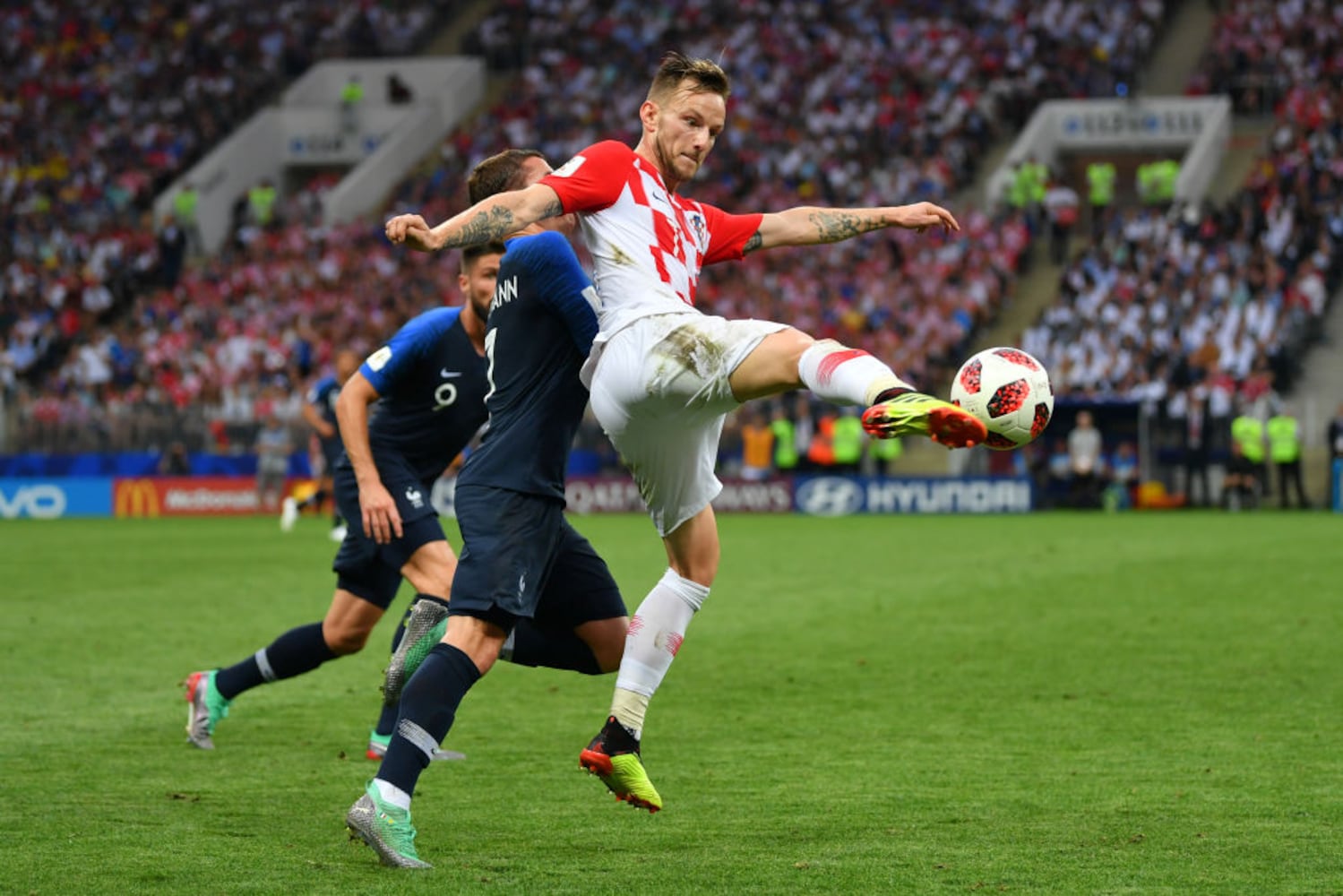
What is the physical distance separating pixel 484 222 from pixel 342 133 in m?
41.2

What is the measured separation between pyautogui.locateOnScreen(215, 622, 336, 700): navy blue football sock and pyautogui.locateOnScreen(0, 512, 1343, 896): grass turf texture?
0.96 feet

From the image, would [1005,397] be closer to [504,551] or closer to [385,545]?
[504,551]

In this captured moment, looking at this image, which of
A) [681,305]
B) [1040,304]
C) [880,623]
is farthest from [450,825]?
[1040,304]

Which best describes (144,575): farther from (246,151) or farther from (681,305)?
(246,151)

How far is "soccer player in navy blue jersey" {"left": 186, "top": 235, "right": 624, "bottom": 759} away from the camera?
7105mm

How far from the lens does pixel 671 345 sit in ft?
16.9

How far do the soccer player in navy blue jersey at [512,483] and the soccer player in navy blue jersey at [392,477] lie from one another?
4.27ft

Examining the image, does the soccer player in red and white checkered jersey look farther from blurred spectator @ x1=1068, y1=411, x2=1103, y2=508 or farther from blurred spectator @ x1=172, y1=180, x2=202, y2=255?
blurred spectator @ x1=172, y1=180, x2=202, y2=255

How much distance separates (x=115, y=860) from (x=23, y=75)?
4426 centimetres

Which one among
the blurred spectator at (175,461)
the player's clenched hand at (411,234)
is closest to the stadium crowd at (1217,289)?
the blurred spectator at (175,461)

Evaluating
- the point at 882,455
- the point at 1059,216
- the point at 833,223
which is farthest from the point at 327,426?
the point at 1059,216

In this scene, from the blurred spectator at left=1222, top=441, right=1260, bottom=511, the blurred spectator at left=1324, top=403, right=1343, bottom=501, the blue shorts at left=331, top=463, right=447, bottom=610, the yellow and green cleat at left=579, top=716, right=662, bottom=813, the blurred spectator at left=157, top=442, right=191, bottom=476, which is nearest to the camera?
the yellow and green cleat at left=579, top=716, right=662, bottom=813

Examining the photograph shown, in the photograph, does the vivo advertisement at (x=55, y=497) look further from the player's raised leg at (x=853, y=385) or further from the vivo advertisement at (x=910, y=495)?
the player's raised leg at (x=853, y=385)

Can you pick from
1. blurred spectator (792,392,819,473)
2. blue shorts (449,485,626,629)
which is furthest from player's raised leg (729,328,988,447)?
blurred spectator (792,392,819,473)
